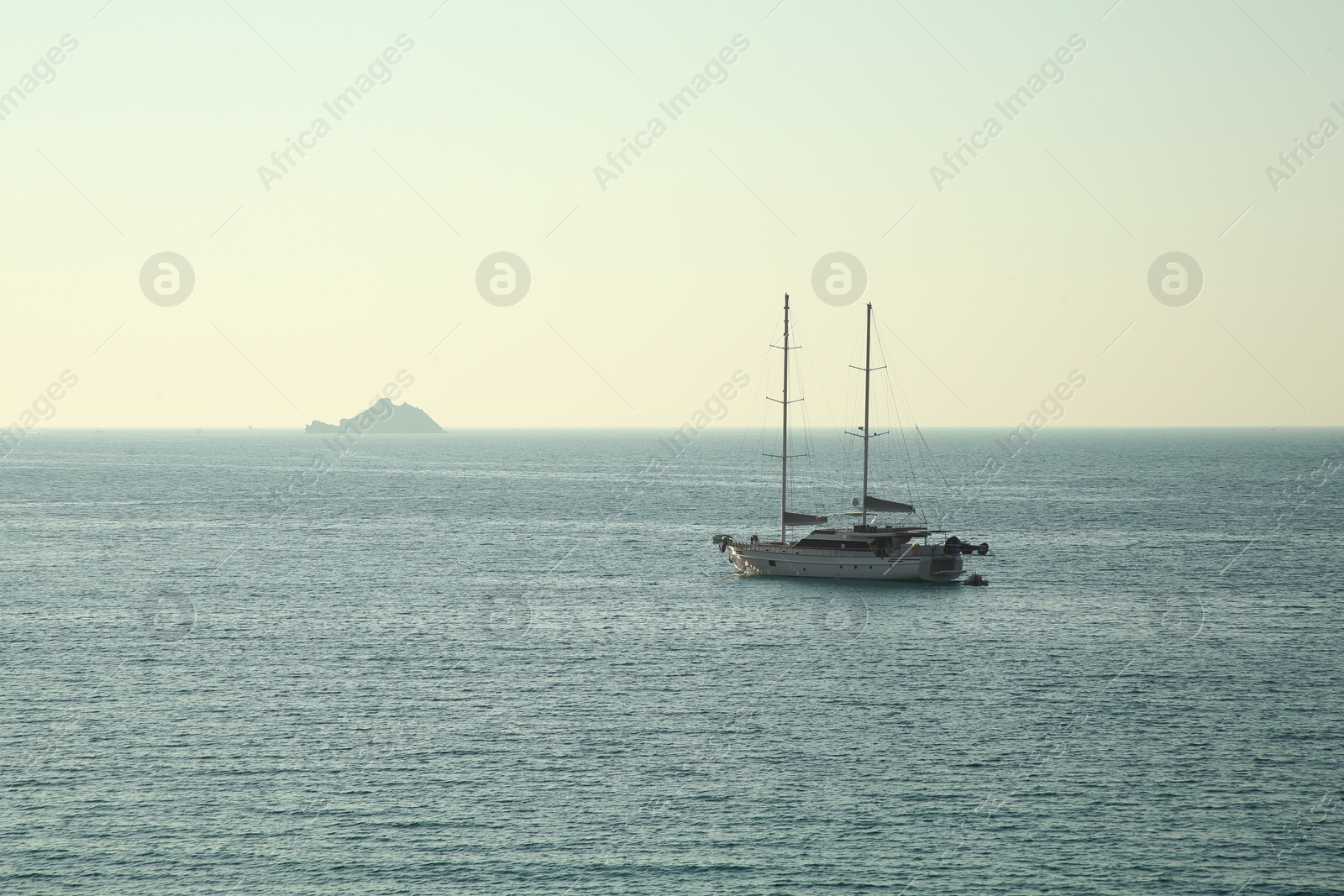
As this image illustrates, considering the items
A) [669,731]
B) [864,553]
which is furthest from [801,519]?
[669,731]

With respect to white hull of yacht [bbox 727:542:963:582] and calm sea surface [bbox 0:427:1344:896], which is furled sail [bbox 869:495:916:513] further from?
calm sea surface [bbox 0:427:1344:896]

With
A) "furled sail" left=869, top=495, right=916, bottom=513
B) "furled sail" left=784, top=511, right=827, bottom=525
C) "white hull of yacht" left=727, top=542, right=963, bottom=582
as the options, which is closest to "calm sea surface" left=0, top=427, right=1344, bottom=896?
"white hull of yacht" left=727, top=542, right=963, bottom=582

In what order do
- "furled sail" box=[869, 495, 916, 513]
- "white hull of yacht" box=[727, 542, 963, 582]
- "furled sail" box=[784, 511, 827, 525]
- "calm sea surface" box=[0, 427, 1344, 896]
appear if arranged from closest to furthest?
"calm sea surface" box=[0, 427, 1344, 896] < "white hull of yacht" box=[727, 542, 963, 582] < "furled sail" box=[869, 495, 916, 513] < "furled sail" box=[784, 511, 827, 525]

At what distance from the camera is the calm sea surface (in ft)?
152

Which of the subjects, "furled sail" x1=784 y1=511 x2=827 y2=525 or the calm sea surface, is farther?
"furled sail" x1=784 y1=511 x2=827 y2=525

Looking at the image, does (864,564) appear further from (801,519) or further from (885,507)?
(801,519)

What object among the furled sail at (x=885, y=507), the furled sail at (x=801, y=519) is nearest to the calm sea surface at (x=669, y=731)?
the furled sail at (x=801, y=519)

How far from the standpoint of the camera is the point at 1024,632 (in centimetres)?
8306

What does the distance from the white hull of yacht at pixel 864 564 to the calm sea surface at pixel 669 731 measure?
162 cm

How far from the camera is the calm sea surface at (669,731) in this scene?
152 ft

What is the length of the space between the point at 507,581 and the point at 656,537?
34602 millimetres

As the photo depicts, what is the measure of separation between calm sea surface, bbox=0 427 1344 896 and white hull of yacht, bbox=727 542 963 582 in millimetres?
1620

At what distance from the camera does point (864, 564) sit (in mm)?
102938

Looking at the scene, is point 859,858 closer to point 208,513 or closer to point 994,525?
point 994,525
